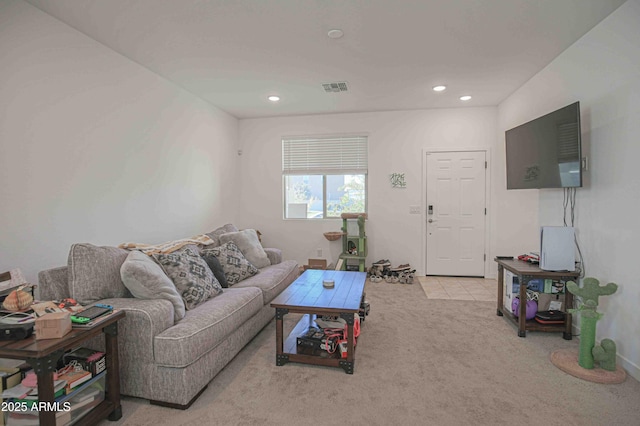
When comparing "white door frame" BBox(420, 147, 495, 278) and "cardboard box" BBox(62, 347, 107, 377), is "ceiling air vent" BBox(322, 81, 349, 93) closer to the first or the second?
"white door frame" BBox(420, 147, 495, 278)

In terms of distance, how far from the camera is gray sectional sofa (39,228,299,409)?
6.31 ft

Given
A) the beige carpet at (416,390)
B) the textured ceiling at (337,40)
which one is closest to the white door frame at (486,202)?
the textured ceiling at (337,40)

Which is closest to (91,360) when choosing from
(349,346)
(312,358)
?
(312,358)

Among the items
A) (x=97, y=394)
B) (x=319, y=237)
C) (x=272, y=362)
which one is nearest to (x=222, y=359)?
(x=272, y=362)

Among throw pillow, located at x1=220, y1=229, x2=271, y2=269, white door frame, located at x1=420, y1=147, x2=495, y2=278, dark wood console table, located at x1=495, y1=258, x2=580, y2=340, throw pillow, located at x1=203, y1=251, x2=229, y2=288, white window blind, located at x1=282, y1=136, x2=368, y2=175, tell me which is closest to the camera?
dark wood console table, located at x1=495, y1=258, x2=580, y2=340

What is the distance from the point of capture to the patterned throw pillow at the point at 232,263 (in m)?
3.24

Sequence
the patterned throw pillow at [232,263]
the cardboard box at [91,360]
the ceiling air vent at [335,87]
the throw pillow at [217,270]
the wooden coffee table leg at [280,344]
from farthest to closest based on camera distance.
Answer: the ceiling air vent at [335,87] → the patterned throw pillow at [232,263] → the throw pillow at [217,270] → the wooden coffee table leg at [280,344] → the cardboard box at [91,360]

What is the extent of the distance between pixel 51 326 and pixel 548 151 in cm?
379

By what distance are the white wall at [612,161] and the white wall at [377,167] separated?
1934 mm

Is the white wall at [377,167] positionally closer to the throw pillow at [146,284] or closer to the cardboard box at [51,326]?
the throw pillow at [146,284]

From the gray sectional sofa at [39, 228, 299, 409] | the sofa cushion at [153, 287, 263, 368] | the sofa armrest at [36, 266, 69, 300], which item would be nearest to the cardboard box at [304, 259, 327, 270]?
the sofa cushion at [153, 287, 263, 368]

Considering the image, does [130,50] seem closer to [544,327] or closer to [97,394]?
[97,394]

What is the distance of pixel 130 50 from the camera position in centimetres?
300

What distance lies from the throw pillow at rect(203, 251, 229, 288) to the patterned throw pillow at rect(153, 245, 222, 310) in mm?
204
